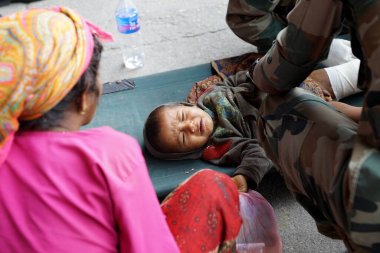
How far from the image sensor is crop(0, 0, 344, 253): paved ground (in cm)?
287

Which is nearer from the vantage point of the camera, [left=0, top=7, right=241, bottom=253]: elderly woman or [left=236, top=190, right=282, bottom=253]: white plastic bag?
[left=0, top=7, right=241, bottom=253]: elderly woman

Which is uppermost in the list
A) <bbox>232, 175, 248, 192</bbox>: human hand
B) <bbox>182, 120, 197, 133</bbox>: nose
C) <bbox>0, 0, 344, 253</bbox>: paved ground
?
<bbox>182, 120, 197, 133</bbox>: nose

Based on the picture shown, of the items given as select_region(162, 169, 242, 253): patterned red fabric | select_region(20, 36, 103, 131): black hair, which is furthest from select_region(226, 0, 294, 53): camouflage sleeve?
select_region(20, 36, 103, 131): black hair

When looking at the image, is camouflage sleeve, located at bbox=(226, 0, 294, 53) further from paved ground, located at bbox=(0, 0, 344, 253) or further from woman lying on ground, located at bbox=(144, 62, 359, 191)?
paved ground, located at bbox=(0, 0, 344, 253)

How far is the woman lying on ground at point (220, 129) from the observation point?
6.09ft

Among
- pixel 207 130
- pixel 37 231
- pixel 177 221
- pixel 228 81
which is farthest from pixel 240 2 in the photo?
pixel 37 231

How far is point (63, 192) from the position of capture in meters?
0.97

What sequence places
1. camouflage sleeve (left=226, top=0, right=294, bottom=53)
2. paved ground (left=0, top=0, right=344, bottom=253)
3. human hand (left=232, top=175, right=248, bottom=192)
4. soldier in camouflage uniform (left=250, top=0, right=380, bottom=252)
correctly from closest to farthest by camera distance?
soldier in camouflage uniform (left=250, top=0, right=380, bottom=252) → human hand (left=232, top=175, right=248, bottom=192) → camouflage sleeve (left=226, top=0, right=294, bottom=53) → paved ground (left=0, top=0, right=344, bottom=253)

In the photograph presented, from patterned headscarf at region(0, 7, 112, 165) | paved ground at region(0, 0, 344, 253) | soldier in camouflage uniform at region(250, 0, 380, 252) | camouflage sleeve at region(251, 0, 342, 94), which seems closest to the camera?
patterned headscarf at region(0, 7, 112, 165)

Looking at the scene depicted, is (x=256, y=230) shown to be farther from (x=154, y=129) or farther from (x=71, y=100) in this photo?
(x=71, y=100)

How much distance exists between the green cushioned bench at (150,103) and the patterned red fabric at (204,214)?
51cm

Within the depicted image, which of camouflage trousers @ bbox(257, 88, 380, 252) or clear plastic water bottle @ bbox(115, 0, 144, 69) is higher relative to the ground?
camouflage trousers @ bbox(257, 88, 380, 252)

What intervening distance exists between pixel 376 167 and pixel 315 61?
477 millimetres

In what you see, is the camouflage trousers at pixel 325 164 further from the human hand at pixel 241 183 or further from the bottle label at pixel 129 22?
the bottle label at pixel 129 22
